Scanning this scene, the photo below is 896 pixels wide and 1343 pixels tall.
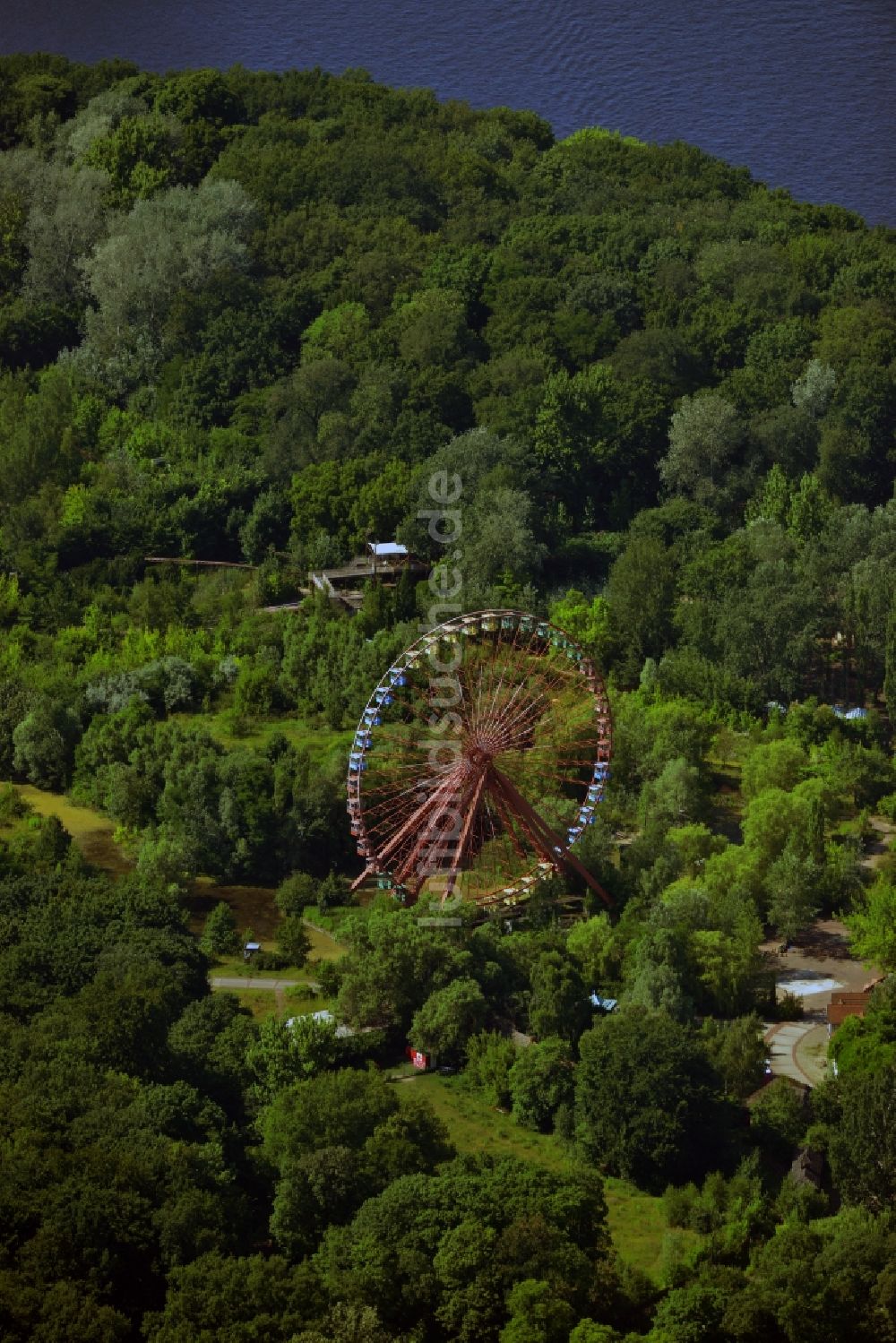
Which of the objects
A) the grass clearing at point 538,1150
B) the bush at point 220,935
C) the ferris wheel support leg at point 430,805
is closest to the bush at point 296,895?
the bush at point 220,935

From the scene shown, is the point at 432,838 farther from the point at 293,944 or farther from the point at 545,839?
the point at 293,944

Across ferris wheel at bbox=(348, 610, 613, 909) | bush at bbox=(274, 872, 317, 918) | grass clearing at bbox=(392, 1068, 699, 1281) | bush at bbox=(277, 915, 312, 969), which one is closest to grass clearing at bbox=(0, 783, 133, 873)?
bush at bbox=(274, 872, 317, 918)

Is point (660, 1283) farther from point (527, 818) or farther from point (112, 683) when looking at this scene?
point (112, 683)

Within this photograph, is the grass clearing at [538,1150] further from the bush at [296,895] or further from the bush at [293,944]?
the bush at [296,895]

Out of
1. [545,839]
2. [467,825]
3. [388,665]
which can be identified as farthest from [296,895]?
[388,665]

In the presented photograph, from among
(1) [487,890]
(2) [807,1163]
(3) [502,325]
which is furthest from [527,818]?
(3) [502,325]

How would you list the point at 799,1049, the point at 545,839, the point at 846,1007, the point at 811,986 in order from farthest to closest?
the point at 545,839
the point at 811,986
the point at 846,1007
the point at 799,1049
